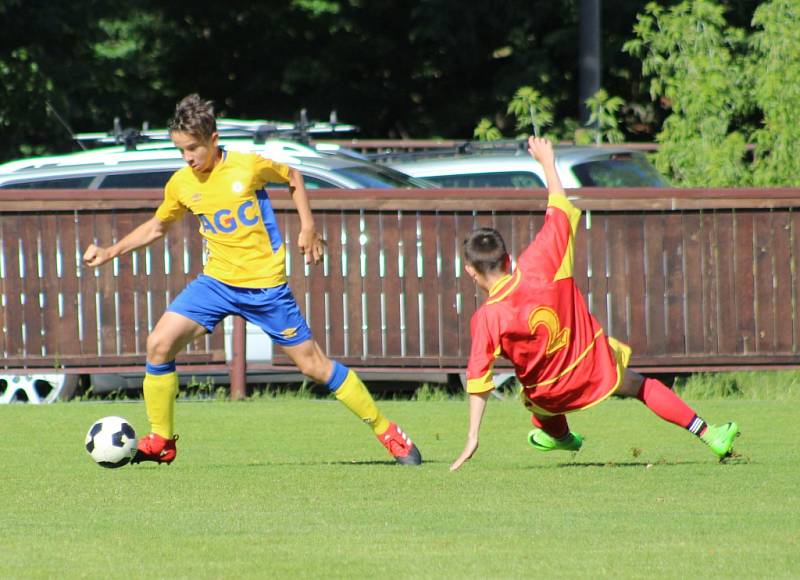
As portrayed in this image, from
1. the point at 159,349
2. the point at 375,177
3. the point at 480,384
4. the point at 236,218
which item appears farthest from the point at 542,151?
the point at 375,177

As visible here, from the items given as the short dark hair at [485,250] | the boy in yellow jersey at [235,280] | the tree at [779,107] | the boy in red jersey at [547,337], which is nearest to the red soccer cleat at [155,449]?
the boy in yellow jersey at [235,280]

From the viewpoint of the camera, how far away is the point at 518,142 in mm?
16203

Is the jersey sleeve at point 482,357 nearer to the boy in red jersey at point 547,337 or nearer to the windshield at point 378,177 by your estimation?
the boy in red jersey at point 547,337

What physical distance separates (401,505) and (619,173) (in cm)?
782

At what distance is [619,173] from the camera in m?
14.6

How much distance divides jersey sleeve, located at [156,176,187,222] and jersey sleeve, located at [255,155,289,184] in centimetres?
47

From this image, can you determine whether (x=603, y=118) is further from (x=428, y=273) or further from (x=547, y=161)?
(x=547, y=161)

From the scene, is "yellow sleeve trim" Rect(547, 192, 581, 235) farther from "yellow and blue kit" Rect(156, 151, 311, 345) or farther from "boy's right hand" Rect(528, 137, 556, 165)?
"yellow and blue kit" Rect(156, 151, 311, 345)

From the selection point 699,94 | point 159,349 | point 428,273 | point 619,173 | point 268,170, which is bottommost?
point 159,349

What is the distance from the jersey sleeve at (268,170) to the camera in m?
8.60

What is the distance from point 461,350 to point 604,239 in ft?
4.63

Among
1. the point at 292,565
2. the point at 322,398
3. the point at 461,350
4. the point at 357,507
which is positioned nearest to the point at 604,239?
the point at 461,350

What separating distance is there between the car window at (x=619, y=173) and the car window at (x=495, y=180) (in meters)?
0.42

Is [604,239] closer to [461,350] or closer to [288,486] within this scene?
[461,350]
